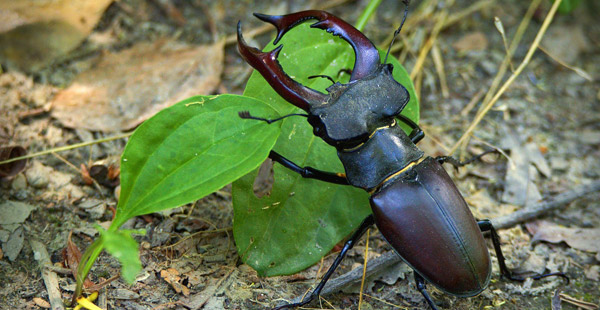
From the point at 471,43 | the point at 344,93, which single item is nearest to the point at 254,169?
the point at 344,93

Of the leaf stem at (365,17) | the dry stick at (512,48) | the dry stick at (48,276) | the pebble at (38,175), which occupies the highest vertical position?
the leaf stem at (365,17)

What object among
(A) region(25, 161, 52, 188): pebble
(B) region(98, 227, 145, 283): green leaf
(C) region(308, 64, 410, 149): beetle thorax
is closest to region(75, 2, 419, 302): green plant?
(B) region(98, 227, 145, 283): green leaf

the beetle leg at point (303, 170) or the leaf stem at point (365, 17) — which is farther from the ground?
the leaf stem at point (365, 17)

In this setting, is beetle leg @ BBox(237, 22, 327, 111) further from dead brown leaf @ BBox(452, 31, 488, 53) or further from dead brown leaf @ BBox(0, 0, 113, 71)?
dead brown leaf @ BBox(452, 31, 488, 53)

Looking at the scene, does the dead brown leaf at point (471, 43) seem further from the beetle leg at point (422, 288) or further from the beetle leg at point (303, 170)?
the beetle leg at point (422, 288)

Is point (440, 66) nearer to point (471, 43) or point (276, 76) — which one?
point (471, 43)

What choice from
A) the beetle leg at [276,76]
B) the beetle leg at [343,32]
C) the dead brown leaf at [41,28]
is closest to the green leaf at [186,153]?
the beetle leg at [276,76]
